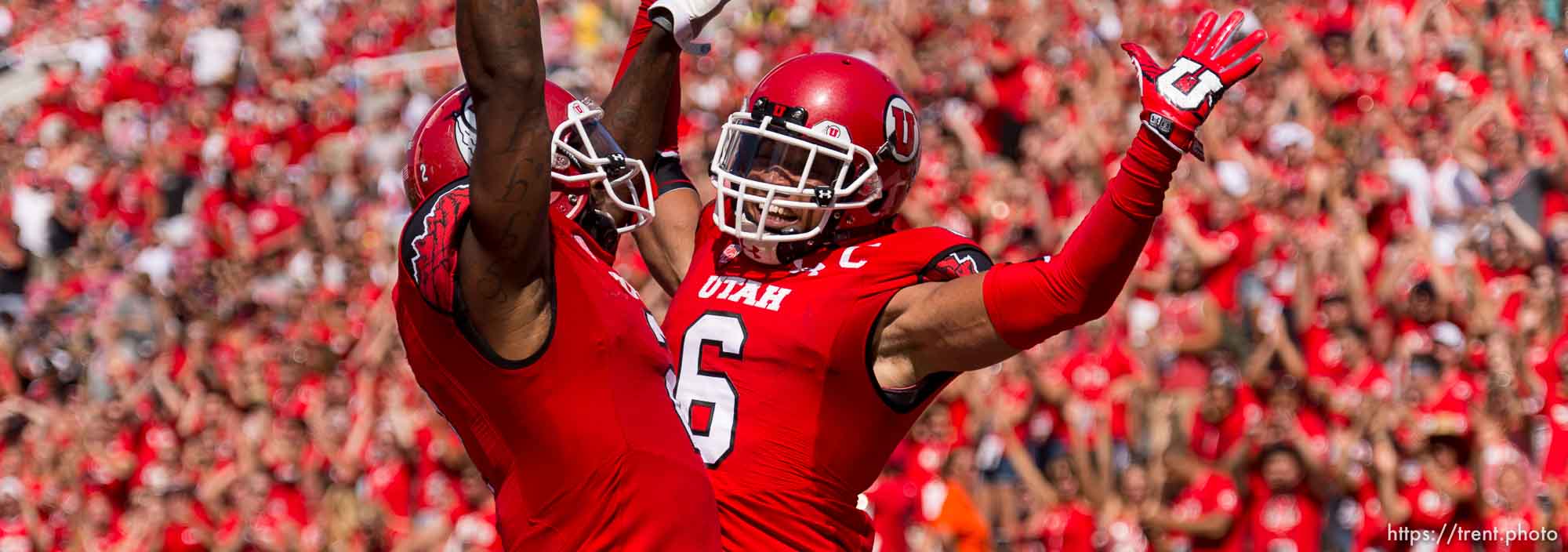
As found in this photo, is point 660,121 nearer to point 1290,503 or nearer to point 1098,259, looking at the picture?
point 1098,259

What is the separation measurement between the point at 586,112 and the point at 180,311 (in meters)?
10.4

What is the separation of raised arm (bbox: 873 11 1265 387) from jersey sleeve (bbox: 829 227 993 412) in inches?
5.2

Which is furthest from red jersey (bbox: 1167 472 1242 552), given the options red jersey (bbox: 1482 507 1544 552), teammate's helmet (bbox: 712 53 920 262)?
teammate's helmet (bbox: 712 53 920 262)

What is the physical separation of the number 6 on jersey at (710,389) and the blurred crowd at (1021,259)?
4.54 m

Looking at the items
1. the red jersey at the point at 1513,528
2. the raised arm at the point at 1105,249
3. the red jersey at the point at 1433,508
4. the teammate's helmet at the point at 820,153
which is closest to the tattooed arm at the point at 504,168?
the teammate's helmet at the point at 820,153

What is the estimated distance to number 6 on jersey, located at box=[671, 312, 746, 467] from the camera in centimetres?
416

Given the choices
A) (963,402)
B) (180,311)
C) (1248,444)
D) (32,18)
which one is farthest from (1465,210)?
(32,18)

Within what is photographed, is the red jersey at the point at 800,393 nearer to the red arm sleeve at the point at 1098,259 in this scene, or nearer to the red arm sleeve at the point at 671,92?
the red arm sleeve at the point at 1098,259

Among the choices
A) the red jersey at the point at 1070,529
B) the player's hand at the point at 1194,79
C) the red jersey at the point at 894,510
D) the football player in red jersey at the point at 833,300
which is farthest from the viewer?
the red jersey at the point at 894,510

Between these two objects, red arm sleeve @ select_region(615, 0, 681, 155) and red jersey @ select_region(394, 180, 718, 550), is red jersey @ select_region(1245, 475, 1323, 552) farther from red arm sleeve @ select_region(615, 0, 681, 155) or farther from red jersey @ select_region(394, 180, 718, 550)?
red jersey @ select_region(394, 180, 718, 550)

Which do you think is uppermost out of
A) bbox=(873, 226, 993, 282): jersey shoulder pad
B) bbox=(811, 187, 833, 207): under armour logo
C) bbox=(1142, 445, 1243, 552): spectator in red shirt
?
bbox=(811, 187, 833, 207): under armour logo

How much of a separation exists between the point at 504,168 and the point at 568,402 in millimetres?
501

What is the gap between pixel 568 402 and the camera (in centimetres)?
359

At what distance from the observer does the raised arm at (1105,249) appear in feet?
12.4
